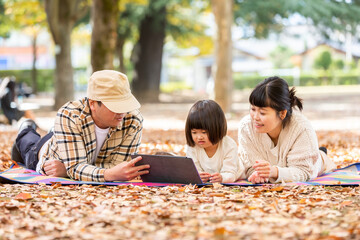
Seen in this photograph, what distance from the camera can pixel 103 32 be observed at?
1201 centimetres

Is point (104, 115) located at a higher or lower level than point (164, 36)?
lower

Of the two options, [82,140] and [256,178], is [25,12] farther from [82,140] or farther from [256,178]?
[256,178]

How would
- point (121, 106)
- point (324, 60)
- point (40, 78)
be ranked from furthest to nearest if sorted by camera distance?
point (324, 60), point (40, 78), point (121, 106)

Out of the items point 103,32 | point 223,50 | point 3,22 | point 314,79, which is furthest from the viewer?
point 314,79

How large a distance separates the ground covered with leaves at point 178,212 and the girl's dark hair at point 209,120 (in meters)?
0.49

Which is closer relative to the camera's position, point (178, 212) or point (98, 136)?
point (178, 212)

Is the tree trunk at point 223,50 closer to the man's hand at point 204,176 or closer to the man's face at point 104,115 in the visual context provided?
the man's hand at point 204,176

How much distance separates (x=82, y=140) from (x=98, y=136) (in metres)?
0.17

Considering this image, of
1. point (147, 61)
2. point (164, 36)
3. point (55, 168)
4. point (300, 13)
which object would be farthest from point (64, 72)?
point (55, 168)

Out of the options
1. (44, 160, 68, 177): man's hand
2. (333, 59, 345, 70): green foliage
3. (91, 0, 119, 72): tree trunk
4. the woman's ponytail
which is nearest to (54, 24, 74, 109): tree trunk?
(91, 0, 119, 72): tree trunk

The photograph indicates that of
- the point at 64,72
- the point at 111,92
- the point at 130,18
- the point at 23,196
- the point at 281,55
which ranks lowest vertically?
the point at 23,196

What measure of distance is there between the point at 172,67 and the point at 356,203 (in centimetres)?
5762

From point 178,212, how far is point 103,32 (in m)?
9.25

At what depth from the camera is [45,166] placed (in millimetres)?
4699
